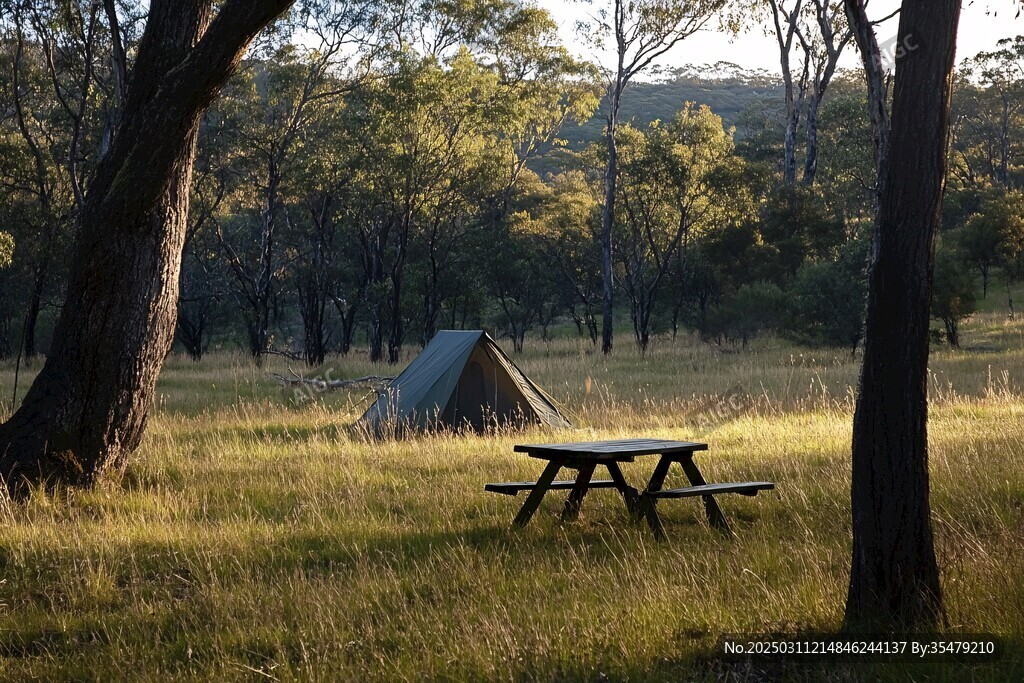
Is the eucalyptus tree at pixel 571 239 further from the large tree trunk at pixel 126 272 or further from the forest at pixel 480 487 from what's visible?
the large tree trunk at pixel 126 272

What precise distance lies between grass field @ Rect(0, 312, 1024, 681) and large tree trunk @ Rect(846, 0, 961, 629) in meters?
0.33

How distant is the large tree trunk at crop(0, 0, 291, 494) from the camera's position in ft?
26.0

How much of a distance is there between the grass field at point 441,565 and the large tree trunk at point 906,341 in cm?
33

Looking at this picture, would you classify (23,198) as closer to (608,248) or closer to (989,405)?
(608,248)

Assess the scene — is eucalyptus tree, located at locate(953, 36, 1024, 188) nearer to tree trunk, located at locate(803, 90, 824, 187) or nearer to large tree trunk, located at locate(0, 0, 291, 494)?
tree trunk, located at locate(803, 90, 824, 187)

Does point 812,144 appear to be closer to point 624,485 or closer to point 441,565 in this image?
point 624,485

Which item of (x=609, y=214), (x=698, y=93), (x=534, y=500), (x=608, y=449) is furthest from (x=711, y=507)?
(x=698, y=93)

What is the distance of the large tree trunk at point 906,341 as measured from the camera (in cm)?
400

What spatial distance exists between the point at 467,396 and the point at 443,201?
23493 mm

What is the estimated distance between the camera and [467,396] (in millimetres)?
13000

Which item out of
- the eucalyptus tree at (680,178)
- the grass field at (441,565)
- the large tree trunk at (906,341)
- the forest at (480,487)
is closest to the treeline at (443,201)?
Answer: the eucalyptus tree at (680,178)

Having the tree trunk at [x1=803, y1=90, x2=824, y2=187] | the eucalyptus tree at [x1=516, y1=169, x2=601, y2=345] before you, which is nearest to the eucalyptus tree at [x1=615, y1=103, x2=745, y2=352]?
the tree trunk at [x1=803, y1=90, x2=824, y2=187]

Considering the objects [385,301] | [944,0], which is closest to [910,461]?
[944,0]

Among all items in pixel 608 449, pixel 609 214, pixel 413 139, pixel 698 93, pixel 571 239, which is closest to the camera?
pixel 608 449
